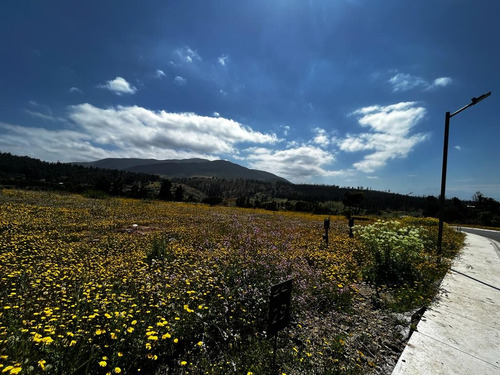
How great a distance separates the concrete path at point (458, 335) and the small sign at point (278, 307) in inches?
72.3

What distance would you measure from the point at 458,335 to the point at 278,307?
12.8 feet

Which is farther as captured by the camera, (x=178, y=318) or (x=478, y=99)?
(x=478, y=99)

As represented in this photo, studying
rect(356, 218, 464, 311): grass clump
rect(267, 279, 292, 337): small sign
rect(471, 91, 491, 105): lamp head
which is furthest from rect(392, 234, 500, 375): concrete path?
rect(471, 91, 491, 105): lamp head

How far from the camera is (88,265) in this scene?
276 inches

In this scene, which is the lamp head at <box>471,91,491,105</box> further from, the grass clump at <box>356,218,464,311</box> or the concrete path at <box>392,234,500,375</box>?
the concrete path at <box>392,234,500,375</box>

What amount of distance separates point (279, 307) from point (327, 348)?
1.71 metres

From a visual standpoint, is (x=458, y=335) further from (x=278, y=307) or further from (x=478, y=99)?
(x=478, y=99)

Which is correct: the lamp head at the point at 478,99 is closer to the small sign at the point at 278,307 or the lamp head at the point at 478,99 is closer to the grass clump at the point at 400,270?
the grass clump at the point at 400,270

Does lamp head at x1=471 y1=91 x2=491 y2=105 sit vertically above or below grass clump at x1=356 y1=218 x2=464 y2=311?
above

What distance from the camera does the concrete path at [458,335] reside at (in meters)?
3.42

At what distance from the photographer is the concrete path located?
3.42m

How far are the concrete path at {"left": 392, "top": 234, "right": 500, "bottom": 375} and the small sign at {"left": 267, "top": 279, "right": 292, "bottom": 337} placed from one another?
1.84 metres

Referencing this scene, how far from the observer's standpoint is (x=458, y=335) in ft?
14.0

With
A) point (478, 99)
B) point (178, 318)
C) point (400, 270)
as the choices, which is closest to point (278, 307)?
point (178, 318)
